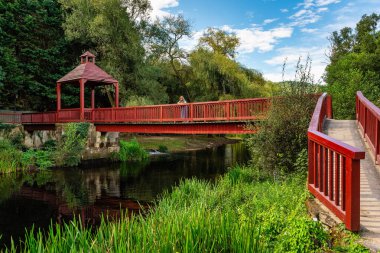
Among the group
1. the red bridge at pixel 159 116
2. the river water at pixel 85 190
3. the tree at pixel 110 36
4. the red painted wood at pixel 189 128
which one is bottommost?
the river water at pixel 85 190

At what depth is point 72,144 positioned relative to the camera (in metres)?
20.9

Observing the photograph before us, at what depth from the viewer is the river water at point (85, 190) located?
31.8 ft

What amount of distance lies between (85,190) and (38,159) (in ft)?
23.4

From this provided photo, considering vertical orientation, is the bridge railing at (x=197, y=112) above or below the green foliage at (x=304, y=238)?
above

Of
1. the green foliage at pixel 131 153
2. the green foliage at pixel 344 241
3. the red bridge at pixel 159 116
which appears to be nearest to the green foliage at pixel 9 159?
the red bridge at pixel 159 116

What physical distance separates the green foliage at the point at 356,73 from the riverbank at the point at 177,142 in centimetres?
1331

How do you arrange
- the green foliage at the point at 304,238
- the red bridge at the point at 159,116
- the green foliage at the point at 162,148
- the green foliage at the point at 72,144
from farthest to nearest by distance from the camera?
the green foliage at the point at 162,148 < the green foliage at the point at 72,144 < the red bridge at the point at 159,116 < the green foliage at the point at 304,238

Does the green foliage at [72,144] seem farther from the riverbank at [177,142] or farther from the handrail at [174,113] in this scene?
the riverbank at [177,142]

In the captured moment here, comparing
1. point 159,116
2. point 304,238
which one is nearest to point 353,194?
point 304,238

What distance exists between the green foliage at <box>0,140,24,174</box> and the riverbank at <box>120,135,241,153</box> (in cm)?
1142

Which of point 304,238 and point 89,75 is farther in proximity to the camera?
point 89,75

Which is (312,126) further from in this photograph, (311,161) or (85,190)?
(85,190)

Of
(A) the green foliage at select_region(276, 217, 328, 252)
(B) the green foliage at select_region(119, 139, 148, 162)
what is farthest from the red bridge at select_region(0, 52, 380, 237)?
(B) the green foliage at select_region(119, 139, 148, 162)

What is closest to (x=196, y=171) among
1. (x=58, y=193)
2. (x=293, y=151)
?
(x=58, y=193)
